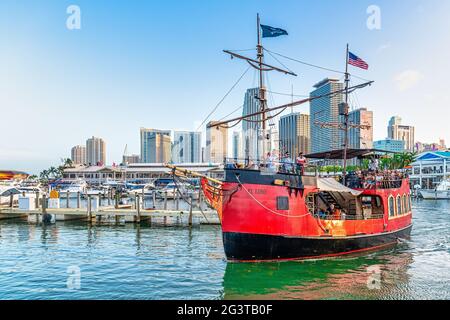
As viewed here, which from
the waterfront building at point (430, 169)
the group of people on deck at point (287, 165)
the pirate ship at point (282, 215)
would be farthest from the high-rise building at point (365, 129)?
the waterfront building at point (430, 169)

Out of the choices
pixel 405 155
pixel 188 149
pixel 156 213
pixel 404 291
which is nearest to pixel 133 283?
pixel 404 291

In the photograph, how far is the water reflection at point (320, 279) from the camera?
14.2 meters

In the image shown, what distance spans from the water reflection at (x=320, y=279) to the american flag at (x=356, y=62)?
12265mm

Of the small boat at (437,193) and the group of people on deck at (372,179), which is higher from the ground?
the group of people on deck at (372,179)

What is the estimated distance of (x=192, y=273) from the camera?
1694 centimetres

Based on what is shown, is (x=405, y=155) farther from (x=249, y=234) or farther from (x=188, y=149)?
(x=249, y=234)

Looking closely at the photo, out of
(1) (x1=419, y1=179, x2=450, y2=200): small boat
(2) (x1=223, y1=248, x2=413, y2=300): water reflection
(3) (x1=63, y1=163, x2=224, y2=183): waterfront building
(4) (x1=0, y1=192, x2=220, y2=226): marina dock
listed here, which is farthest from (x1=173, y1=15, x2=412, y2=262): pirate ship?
(3) (x1=63, y1=163, x2=224, y2=183): waterfront building

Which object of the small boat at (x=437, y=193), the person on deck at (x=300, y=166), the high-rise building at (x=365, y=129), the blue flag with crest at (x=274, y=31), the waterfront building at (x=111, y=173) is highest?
the blue flag with crest at (x=274, y=31)

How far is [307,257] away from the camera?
1844 centimetres

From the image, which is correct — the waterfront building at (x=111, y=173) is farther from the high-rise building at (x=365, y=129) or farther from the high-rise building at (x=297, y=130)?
the high-rise building at (x=297, y=130)

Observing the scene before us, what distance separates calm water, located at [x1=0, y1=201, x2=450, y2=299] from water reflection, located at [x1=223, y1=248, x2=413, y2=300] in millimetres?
39

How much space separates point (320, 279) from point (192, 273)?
18.5 ft

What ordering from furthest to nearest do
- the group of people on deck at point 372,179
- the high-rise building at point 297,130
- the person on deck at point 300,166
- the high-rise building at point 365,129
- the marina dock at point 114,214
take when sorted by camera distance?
the high-rise building at point 297,130 < the marina dock at point 114,214 < the high-rise building at point 365,129 < the group of people on deck at point 372,179 < the person on deck at point 300,166
